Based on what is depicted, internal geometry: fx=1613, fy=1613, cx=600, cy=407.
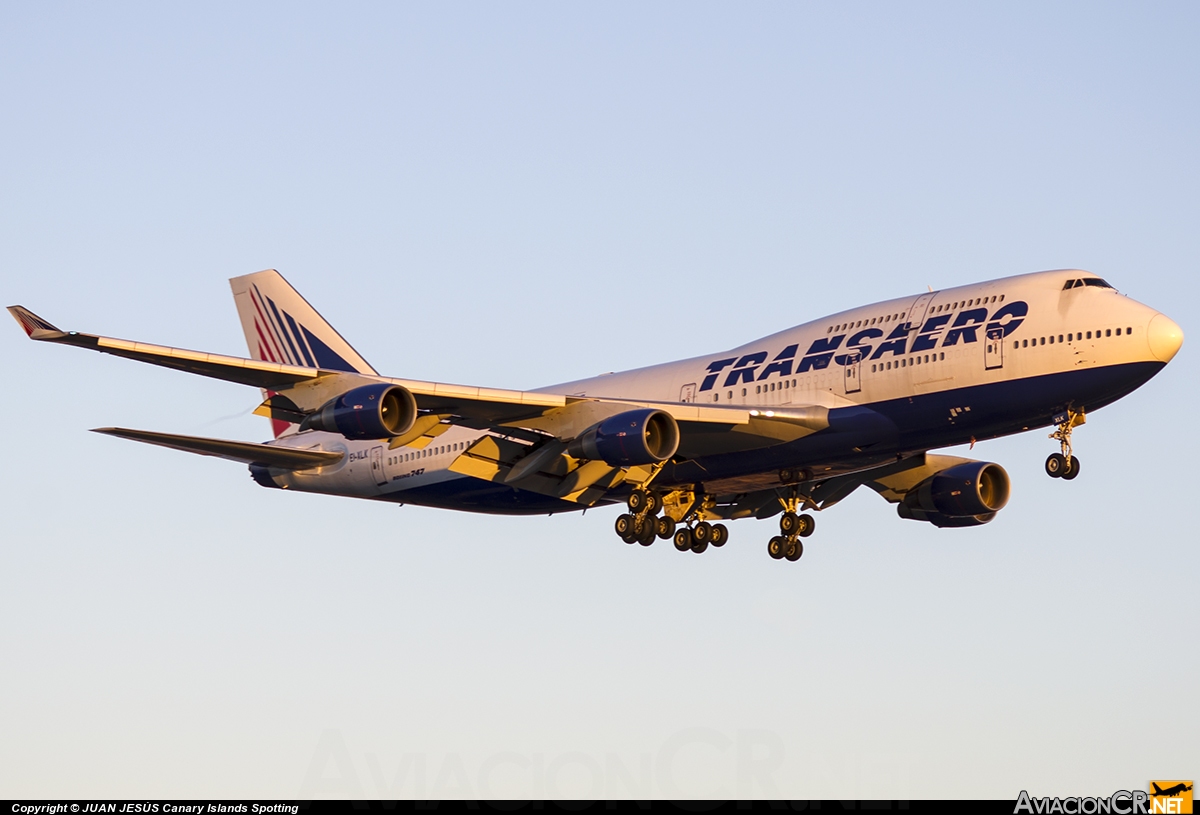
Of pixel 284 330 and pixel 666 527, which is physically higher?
pixel 284 330

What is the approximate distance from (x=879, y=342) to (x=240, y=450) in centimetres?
1902

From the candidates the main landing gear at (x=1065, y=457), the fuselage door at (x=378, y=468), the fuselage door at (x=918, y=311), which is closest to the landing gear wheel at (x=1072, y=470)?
the main landing gear at (x=1065, y=457)

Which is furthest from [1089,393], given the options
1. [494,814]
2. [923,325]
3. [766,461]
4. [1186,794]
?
[494,814]

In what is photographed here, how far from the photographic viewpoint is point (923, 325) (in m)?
Answer: 41.6

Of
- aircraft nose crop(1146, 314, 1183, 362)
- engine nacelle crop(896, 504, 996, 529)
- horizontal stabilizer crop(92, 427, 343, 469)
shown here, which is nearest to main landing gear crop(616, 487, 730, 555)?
engine nacelle crop(896, 504, 996, 529)

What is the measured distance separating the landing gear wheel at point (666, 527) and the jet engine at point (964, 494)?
928 cm

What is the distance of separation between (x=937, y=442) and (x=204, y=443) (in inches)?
817

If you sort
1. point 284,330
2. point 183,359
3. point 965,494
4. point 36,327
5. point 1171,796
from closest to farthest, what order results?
point 1171,796 → point 36,327 → point 183,359 → point 965,494 → point 284,330

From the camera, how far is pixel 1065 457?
4050cm

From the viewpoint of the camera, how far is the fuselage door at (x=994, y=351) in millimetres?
40062

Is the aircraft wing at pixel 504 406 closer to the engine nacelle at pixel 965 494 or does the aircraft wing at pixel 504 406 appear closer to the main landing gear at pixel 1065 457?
the main landing gear at pixel 1065 457

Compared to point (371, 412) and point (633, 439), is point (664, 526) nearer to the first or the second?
point (633, 439)

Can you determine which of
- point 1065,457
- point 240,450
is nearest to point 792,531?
point 1065,457

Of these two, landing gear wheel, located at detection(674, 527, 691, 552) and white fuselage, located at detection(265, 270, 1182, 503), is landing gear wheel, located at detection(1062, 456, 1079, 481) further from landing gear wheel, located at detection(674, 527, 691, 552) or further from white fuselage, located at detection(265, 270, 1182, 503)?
landing gear wheel, located at detection(674, 527, 691, 552)
